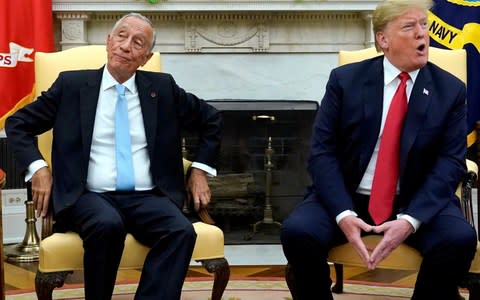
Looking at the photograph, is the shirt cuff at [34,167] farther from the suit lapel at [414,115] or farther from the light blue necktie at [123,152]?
the suit lapel at [414,115]

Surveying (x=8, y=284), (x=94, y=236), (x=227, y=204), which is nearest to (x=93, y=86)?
(x=94, y=236)

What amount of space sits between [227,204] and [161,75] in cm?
182

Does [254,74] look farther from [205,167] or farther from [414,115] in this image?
[414,115]

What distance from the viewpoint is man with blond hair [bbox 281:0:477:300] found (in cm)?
197

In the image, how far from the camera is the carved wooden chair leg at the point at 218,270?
2244 mm

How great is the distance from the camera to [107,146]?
2.29 m

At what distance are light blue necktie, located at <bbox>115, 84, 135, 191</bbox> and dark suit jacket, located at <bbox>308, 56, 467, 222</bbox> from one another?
599mm

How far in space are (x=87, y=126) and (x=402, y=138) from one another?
100cm

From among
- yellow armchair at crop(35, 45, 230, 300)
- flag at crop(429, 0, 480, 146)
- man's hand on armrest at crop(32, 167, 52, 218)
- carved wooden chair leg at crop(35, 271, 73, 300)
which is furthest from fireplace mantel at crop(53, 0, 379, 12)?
carved wooden chair leg at crop(35, 271, 73, 300)

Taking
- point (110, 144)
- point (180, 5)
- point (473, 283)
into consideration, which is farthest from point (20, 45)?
point (473, 283)

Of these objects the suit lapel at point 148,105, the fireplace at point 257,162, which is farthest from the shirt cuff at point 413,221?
the fireplace at point 257,162

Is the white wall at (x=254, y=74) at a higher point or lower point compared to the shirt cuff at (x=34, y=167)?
higher

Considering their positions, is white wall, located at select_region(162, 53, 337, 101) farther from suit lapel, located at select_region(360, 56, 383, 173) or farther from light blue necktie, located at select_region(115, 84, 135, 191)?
suit lapel, located at select_region(360, 56, 383, 173)

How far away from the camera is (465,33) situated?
367 centimetres
